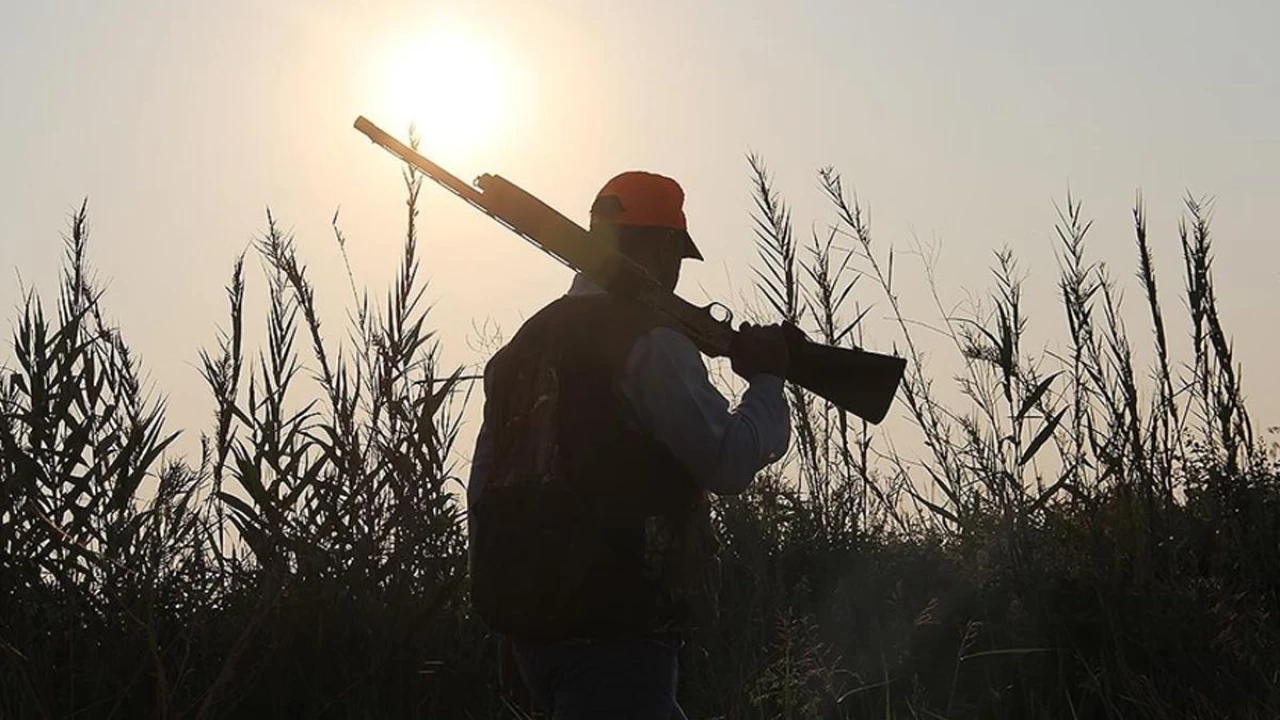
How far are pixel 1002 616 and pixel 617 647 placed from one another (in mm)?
2548

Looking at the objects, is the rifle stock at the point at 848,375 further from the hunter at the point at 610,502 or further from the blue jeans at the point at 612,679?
the blue jeans at the point at 612,679

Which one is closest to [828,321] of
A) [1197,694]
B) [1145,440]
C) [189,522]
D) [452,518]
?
[1145,440]

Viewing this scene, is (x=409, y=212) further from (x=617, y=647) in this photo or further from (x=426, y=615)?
(x=617, y=647)

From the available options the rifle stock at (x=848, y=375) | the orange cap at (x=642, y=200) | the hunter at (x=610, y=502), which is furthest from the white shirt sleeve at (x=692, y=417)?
the rifle stock at (x=848, y=375)

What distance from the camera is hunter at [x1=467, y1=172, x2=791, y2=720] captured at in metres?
3.54

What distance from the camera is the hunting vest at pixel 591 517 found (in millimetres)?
3578

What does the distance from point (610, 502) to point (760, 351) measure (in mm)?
605

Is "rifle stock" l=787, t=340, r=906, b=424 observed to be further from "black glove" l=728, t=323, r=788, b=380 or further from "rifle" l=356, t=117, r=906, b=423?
"black glove" l=728, t=323, r=788, b=380

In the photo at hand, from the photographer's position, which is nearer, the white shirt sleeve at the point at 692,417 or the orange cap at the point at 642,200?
the white shirt sleeve at the point at 692,417

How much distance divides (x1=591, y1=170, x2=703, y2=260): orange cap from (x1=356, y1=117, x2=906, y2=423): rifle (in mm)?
87

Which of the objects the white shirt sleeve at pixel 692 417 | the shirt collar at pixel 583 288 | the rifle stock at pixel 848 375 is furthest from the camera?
the rifle stock at pixel 848 375

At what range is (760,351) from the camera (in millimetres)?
3939

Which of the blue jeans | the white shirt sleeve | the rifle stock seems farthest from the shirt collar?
the blue jeans

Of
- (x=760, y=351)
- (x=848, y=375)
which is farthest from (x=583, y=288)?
(x=848, y=375)
